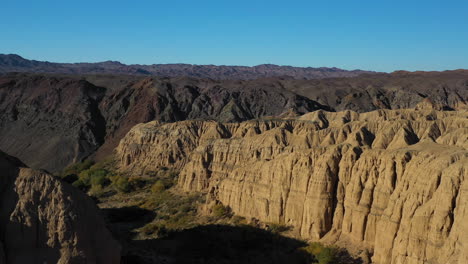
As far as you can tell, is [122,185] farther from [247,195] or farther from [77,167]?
[77,167]

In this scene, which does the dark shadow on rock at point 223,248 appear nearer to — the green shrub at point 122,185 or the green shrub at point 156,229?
the green shrub at point 156,229

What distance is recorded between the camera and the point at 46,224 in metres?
23.3

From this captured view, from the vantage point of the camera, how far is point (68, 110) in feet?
372

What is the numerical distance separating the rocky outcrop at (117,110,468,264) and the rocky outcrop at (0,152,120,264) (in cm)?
1784

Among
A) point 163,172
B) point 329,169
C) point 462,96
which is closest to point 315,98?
point 462,96

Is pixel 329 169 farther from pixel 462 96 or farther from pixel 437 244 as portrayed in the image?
pixel 462 96

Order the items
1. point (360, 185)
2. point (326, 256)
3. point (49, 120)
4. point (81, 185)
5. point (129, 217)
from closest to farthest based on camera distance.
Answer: point (326, 256) < point (360, 185) < point (129, 217) < point (81, 185) < point (49, 120)

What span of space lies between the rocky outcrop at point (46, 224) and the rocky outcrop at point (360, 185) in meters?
17.8

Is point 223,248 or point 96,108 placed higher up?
point 96,108

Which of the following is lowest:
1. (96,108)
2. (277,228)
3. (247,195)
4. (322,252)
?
(322,252)

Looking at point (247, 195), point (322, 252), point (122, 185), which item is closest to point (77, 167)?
point (122, 185)

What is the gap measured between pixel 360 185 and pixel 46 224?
2245 cm

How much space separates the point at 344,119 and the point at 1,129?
248 ft

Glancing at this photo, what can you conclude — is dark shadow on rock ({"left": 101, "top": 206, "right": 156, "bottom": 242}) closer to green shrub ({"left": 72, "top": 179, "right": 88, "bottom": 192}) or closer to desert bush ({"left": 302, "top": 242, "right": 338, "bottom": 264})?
green shrub ({"left": 72, "top": 179, "right": 88, "bottom": 192})
